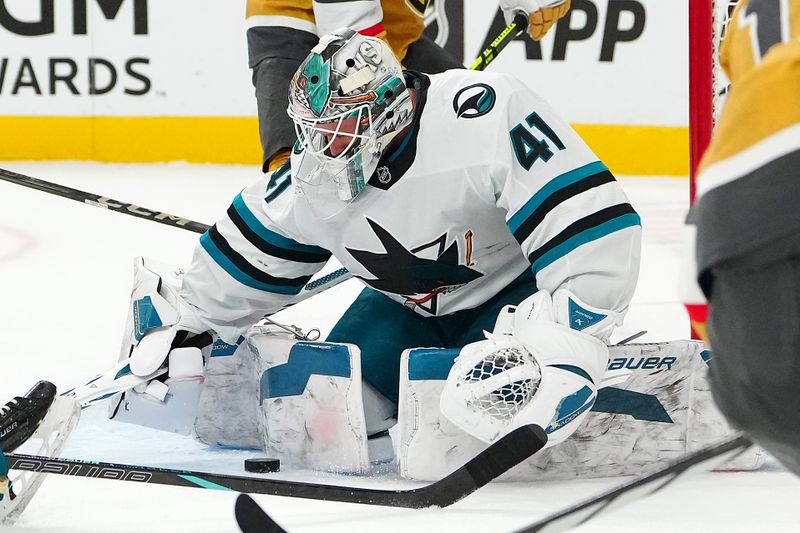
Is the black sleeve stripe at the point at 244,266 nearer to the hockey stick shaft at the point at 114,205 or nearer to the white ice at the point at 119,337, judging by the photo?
the white ice at the point at 119,337

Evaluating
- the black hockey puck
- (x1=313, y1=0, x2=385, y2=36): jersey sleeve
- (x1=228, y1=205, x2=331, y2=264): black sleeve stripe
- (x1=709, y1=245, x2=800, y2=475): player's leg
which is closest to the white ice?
the black hockey puck

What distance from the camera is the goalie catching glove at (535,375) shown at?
6.39ft

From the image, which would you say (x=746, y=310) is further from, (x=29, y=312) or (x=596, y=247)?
(x=29, y=312)

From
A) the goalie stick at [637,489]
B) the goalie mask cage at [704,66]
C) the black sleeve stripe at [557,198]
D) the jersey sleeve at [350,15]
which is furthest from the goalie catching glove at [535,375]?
the jersey sleeve at [350,15]

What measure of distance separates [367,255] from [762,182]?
1555 mm

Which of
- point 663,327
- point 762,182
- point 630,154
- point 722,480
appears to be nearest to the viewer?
point 762,182

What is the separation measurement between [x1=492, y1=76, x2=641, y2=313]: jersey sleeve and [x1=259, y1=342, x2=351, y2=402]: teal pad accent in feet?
1.17

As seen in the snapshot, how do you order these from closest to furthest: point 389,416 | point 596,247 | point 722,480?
point 596,247 < point 722,480 < point 389,416

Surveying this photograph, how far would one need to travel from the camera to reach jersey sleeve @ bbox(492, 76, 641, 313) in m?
2.03

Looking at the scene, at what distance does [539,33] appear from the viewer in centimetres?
353

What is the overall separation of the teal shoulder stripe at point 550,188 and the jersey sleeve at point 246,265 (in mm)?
464

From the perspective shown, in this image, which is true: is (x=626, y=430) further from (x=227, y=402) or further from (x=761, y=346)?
(x=761, y=346)

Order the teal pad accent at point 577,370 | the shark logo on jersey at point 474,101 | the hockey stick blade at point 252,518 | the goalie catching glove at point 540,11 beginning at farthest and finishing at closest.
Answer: the goalie catching glove at point 540,11 < the shark logo on jersey at point 474,101 < the teal pad accent at point 577,370 < the hockey stick blade at point 252,518

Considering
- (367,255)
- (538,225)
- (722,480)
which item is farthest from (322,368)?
(722,480)
